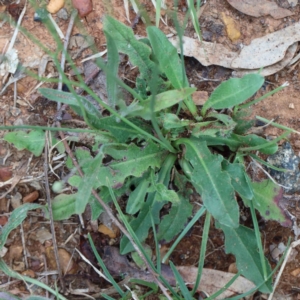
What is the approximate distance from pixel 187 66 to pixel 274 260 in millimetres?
849

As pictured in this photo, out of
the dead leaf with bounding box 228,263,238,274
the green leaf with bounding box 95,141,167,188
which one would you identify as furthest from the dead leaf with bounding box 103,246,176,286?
the green leaf with bounding box 95,141,167,188

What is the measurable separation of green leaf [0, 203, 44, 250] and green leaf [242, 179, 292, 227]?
32.9 inches

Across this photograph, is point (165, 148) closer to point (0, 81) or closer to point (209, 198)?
point (209, 198)

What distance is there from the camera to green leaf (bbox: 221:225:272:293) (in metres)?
1.56

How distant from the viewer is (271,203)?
61.6 inches

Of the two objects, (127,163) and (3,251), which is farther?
(3,251)

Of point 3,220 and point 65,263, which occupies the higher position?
point 3,220

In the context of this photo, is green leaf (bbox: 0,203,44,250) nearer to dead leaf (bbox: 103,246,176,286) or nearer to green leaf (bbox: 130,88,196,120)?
dead leaf (bbox: 103,246,176,286)

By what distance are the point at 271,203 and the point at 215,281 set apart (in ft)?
1.31

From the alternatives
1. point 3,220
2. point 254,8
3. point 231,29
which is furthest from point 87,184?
point 254,8

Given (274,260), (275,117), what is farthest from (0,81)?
(274,260)

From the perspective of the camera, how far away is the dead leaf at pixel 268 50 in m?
1.70

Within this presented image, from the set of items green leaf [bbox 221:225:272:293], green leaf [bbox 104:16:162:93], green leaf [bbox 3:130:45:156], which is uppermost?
green leaf [bbox 104:16:162:93]

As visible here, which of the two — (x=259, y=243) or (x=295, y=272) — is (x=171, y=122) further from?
(x=295, y=272)
